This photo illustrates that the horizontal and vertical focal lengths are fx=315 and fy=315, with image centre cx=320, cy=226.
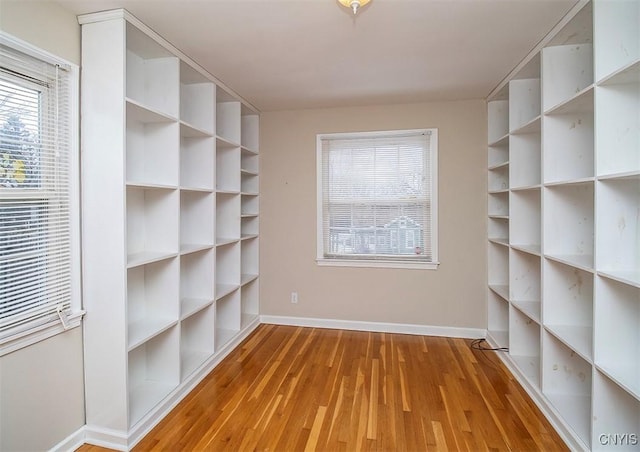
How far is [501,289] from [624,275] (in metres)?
1.68

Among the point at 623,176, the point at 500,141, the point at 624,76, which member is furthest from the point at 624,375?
the point at 500,141

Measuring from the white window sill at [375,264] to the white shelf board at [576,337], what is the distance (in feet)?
4.50

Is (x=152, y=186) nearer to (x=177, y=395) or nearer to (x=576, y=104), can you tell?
(x=177, y=395)

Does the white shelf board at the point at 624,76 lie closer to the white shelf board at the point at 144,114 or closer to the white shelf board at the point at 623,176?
the white shelf board at the point at 623,176

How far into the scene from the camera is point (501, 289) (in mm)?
3107

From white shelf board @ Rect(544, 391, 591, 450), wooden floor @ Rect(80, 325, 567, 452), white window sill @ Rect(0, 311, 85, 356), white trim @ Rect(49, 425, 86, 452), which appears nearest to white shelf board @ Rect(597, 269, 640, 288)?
white shelf board @ Rect(544, 391, 591, 450)

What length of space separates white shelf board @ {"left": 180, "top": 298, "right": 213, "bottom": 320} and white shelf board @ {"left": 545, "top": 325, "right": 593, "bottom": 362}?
2.53m

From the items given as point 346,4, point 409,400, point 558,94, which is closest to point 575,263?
point 558,94

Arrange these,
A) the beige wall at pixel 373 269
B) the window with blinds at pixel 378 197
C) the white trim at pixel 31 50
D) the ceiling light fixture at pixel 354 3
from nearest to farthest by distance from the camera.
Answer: the white trim at pixel 31 50
the ceiling light fixture at pixel 354 3
the beige wall at pixel 373 269
the window with blinds at pixel 378 197

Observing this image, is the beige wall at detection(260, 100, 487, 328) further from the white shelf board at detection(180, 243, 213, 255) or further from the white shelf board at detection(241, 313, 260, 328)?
the white shelf board at detection(180, 243, 213, 255)

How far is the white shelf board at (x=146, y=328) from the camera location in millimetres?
1944

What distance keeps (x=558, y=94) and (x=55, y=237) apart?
3211 millimetres

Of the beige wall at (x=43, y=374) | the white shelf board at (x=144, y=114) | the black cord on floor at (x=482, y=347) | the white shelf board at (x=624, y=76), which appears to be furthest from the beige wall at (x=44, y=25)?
the black cord on floor at (x=482, y=347)

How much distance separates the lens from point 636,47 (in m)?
1.54
